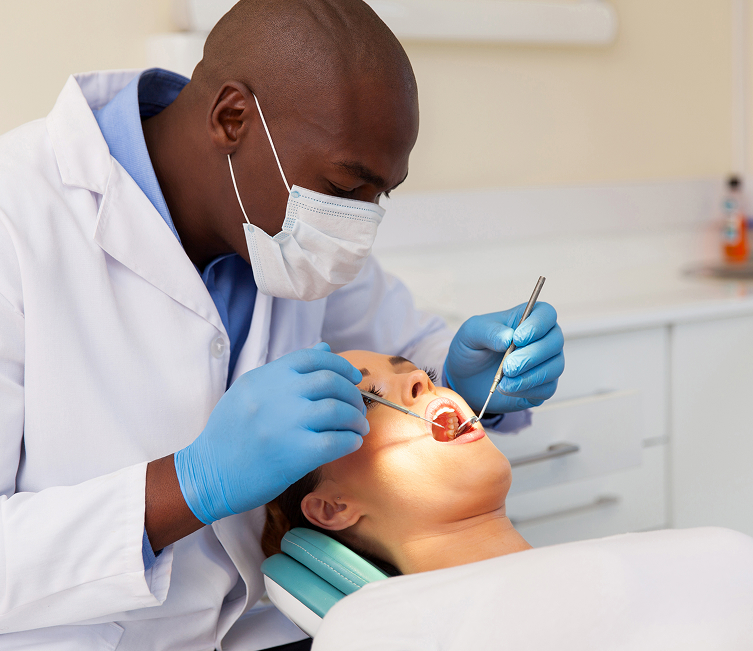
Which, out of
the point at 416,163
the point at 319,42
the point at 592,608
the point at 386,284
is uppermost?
the point at 319,42

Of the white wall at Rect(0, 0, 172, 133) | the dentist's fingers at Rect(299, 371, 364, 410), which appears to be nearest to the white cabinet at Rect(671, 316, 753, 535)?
the dentist's fingers at Rect(299, 371, 364, 410)

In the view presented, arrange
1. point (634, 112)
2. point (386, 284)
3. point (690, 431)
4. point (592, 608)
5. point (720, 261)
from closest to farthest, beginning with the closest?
1. point (592, 608)
2. point (386, 284)
3. point (690, 431)
4. point (634, 112)
5. point (720, 261)

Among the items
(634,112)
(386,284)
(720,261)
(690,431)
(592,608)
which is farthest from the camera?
(720,261)

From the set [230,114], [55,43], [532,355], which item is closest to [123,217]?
[230,114]

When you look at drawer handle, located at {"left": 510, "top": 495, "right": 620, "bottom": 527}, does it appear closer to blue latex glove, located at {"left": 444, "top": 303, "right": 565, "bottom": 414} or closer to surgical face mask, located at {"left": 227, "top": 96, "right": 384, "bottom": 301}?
blue latex glove, located at {"left": 444, "top": 303, "right": 565, "bottom": 414}

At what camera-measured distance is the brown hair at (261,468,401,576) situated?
1161 millimetres

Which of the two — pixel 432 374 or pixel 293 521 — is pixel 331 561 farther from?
pixel 432 374

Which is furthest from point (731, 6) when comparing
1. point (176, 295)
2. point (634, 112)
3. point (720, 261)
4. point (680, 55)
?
point (176, 295)

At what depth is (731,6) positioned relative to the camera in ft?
8.82

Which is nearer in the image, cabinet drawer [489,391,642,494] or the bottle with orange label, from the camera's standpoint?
cabinet drawer [489,391,642,494]

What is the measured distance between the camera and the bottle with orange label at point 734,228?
2.66 metres

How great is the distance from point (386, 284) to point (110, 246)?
66 centimetres

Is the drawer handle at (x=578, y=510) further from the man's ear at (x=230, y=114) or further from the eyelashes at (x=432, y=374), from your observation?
the man's ear at (x=230, y=114)

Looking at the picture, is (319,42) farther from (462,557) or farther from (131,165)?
(462,557)
